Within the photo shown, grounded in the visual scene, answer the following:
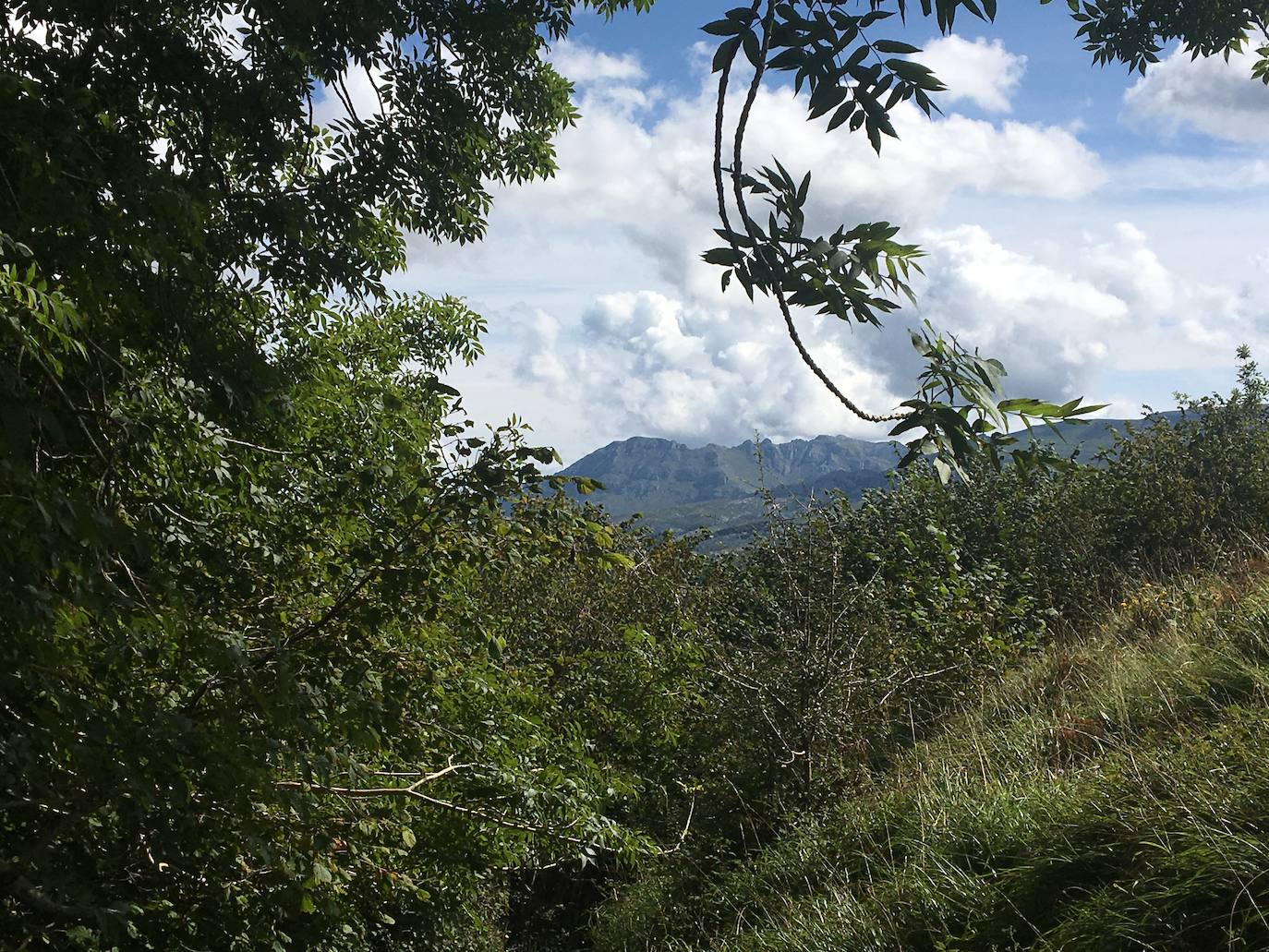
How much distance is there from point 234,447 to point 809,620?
5657mm

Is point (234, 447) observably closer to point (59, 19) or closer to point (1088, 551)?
point (59, 19)

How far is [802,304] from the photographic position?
2.22 metres

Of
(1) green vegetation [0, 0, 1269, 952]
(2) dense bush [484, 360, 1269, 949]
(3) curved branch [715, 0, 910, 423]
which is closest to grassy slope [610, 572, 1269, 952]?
(1) green vegetation [0, 0, 1269, 952]

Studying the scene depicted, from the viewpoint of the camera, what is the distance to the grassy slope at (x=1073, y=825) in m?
3.57

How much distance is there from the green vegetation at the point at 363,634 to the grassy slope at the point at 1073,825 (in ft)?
0.11

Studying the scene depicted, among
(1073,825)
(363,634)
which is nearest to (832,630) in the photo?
(1073,825)

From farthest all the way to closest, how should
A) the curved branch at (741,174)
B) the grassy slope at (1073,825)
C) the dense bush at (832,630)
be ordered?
the dense bush at (832,630), the grassy slope at (1073,825), the curved branch at (741,174)

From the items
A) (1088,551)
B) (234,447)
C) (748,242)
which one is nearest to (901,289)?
(748,242)

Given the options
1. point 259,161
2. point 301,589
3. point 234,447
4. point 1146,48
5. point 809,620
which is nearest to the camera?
point 234,447

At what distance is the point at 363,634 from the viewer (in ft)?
15.1

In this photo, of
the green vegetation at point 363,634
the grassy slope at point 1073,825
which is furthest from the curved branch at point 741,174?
the grassy slope at point 1073,825

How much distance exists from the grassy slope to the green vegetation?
35 mm

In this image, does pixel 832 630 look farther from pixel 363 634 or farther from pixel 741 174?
pixel 741 174

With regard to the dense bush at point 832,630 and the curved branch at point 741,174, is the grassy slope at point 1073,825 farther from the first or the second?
the curved branch at point 741,174
